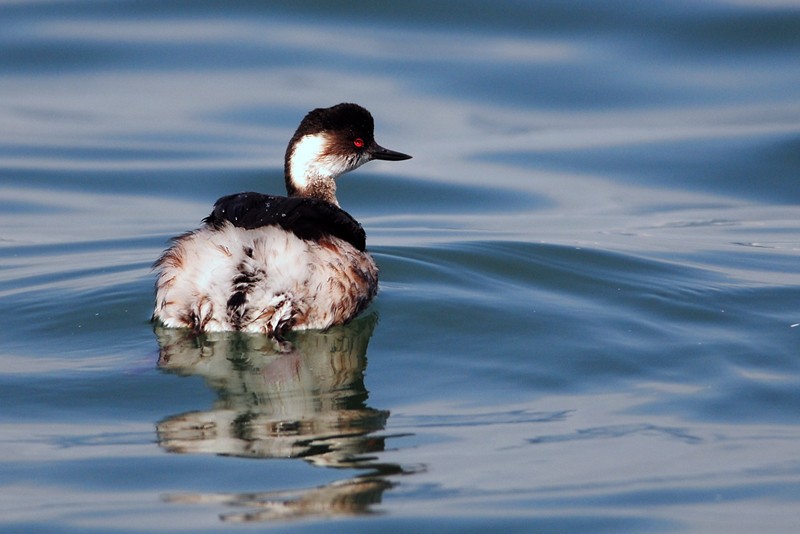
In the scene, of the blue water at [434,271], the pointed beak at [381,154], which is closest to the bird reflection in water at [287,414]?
the blue water at [434,271]

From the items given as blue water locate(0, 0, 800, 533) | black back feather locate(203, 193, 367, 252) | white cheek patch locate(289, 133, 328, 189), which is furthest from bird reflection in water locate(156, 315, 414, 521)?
white cheek patch locate(289, 133, 328, 189)

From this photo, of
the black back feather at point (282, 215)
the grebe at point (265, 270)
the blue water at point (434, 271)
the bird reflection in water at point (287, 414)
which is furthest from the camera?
the black back feather at point (282, 215)

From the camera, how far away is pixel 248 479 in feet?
14.2

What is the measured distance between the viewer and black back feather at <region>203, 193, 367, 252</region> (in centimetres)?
607

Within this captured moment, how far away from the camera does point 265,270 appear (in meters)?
5.91

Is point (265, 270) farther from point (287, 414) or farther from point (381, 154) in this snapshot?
point (381, 154)

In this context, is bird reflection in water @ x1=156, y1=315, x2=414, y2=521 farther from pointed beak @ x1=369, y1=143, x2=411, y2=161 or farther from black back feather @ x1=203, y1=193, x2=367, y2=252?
pointed beak @ x1=369, y1=143, x2=411, y2=161

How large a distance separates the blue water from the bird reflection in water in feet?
0.06

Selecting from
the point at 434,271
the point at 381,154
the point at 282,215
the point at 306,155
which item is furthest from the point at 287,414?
the point at 381,154

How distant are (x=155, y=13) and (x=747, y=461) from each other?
972cm

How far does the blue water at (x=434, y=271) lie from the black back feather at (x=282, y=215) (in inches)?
21.1

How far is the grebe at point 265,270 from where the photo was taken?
19.4ft

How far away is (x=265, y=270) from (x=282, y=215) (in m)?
0.35

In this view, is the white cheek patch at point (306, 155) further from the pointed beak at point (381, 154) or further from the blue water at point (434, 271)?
the blue water at point (434, 271)
